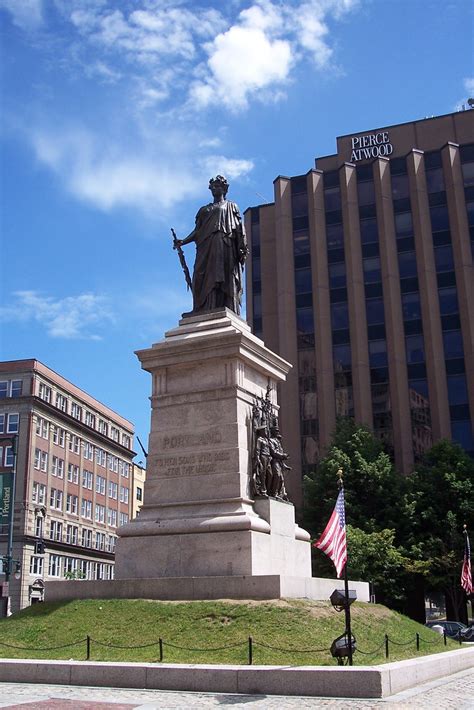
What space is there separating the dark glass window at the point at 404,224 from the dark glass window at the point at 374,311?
620 centimetres

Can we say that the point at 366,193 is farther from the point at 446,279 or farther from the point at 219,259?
the point at 219,259

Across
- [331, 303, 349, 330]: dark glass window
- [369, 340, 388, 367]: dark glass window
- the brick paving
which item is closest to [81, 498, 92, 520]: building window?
[331, 303, 349, 330]: dark glass window

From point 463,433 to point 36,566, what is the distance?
36.7m

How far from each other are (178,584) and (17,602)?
5263 cm

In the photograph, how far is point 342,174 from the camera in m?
68.6

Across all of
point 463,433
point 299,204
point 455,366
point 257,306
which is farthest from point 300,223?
point 463,433

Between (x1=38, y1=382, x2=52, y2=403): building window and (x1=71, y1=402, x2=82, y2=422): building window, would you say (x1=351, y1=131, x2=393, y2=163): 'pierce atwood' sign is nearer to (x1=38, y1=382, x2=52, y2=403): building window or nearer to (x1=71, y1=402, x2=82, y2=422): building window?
(x1=38, y1=382, x2=52, y2=403): building window

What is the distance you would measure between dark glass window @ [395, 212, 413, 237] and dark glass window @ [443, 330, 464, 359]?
379 inches

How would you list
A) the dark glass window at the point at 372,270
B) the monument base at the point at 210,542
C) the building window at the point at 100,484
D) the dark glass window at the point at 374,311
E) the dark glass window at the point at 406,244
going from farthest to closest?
the building window at the point at 100,484 → the dark glass window at the point at 372,270 → the dark glass window at the point at 406,244 → the dark glass window at the point at 374,311 → the monument base at the point at 210,542

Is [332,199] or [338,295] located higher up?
[332,199]

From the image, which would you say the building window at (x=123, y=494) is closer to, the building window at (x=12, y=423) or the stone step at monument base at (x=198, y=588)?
the building window at (x=12, y=423)

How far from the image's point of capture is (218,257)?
21547 millimetres

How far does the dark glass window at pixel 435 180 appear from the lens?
6588 centimetres

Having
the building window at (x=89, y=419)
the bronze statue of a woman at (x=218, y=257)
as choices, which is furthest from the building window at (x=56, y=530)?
the bronze statue of a woman at (x=218, y=257)
